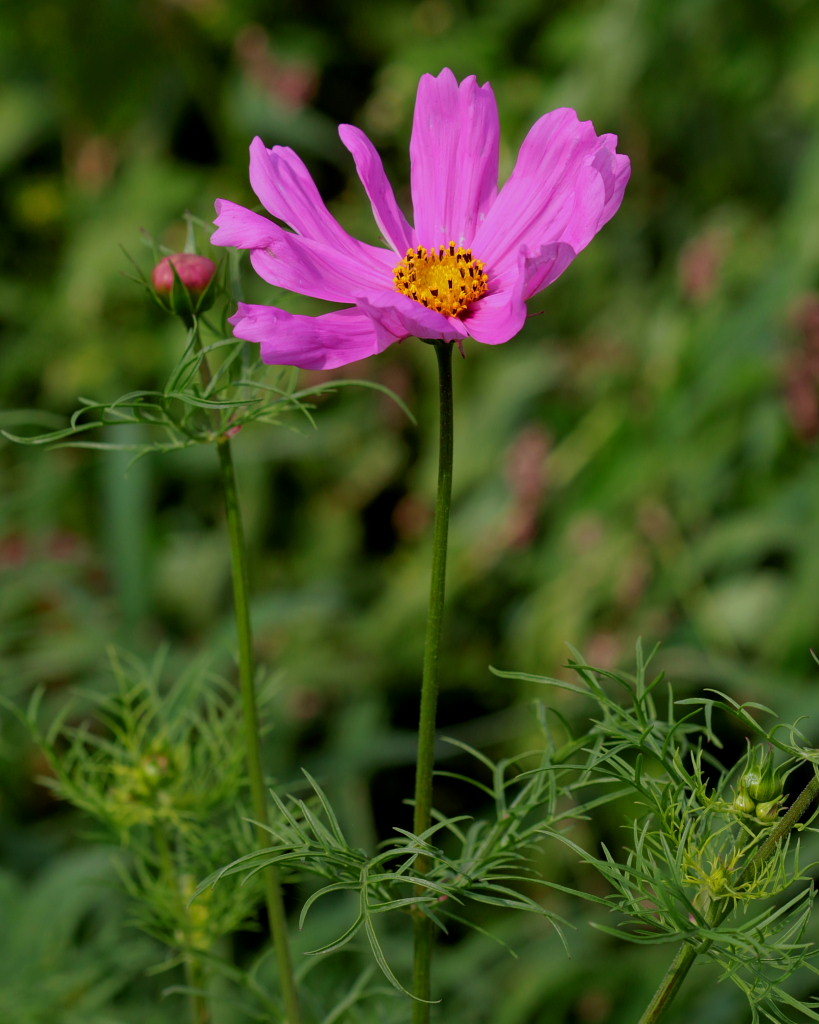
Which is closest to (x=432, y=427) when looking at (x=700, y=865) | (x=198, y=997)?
(x=198, y=997)

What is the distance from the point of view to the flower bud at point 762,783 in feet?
1.37

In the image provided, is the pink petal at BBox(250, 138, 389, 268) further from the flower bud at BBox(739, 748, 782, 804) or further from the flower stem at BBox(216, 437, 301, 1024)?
the flower bud at BBox(739, 748, 782, 804)

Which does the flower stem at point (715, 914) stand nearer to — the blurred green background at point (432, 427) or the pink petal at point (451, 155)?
the pink petal at point (451, 155)

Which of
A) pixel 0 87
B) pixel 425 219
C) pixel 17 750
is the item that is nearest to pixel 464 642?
pixel 17 750

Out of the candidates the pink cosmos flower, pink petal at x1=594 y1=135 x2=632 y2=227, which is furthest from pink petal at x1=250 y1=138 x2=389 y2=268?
pink petal at x1=594 y1=135 x2=632 y2=227

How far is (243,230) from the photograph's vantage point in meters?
0.43

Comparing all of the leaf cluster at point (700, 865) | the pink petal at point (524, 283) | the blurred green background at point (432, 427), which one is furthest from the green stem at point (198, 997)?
the blurred green background at point (432, 427)

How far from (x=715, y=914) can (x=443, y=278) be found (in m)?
0.27

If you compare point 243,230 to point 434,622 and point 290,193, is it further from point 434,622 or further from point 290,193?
point 434,622

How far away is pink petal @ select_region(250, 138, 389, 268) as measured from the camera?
455 mm

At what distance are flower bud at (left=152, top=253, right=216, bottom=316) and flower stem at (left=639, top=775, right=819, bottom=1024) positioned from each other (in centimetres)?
29

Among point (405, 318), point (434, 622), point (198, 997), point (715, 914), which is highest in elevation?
point (405, 318)

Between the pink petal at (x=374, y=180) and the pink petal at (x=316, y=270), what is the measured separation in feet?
0.06

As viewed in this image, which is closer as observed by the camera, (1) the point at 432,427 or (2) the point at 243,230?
(2) the point at 243,230
